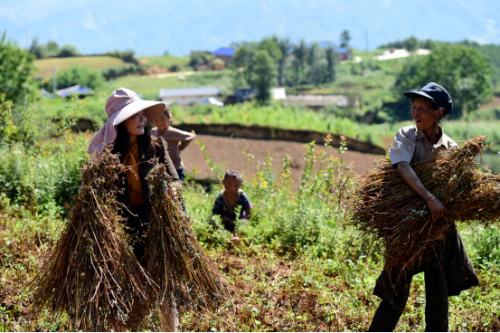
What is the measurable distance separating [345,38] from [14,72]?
83192mm

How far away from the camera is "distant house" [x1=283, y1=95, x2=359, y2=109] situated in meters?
43.4

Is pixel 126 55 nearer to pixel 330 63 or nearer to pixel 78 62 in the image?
pixel 78 62

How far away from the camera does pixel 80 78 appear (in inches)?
1966

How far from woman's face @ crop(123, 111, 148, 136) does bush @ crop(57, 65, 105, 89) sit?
4872 cm

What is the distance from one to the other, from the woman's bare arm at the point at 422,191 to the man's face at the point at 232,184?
77.9 inches

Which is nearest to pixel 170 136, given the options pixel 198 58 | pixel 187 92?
pixel 187 92

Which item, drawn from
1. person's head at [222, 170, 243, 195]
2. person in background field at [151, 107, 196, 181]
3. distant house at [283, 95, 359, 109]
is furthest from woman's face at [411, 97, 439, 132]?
distant house at [283, 95, 359, 109]

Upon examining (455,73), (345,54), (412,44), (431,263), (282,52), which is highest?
(412,44)

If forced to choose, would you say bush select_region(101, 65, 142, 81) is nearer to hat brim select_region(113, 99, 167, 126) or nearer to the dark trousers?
hat brim select_region(113, 99, 167, 126)

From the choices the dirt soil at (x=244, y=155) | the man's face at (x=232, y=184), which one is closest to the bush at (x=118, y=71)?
the dirt soil at (x=244, y=155)

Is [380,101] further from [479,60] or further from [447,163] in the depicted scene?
[447,163]

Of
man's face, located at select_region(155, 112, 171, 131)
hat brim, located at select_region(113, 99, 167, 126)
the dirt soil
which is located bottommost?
the dirt soil

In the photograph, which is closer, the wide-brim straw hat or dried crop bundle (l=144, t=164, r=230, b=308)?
dried crop bundle (l=144, t=164, r=230, b=308)

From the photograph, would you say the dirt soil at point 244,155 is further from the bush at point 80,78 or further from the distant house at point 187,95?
the bush at point 80,78
